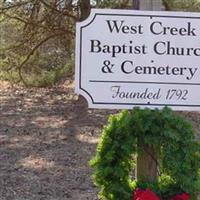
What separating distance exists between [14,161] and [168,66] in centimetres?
334

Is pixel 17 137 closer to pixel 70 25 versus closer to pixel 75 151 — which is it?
pixel 75 151

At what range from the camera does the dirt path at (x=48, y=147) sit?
4.95m

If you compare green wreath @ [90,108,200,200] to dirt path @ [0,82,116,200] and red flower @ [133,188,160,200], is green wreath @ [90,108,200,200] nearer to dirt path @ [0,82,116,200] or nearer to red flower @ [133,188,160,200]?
red flower @ [133,188,160,200]

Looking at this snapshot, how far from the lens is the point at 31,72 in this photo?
1166 centimetres

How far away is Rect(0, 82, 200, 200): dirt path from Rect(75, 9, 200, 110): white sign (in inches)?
79.9

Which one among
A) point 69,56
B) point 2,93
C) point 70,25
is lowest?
point 2,93

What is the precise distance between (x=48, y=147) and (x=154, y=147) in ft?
11.8

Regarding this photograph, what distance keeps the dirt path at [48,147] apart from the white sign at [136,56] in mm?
2029

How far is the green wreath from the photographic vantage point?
2957 mm

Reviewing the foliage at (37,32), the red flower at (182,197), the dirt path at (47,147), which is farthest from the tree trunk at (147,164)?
the foliage at (37,32)

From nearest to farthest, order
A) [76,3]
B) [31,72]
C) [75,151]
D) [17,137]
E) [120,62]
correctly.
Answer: [120,62] → [75,151] → [17,137] → [76,3] → [31,72]

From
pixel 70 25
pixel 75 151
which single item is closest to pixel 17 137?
pixel 75 151

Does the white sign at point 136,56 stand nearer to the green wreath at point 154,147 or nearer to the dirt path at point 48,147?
the green wreath at point 154,147

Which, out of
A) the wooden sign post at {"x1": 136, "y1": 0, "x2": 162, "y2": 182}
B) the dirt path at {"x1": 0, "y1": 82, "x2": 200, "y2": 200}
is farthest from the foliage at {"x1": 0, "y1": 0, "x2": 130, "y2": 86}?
the wooden sign post at {"x1": 136, "y1": 0, "x2": 162, "y2": 182}
